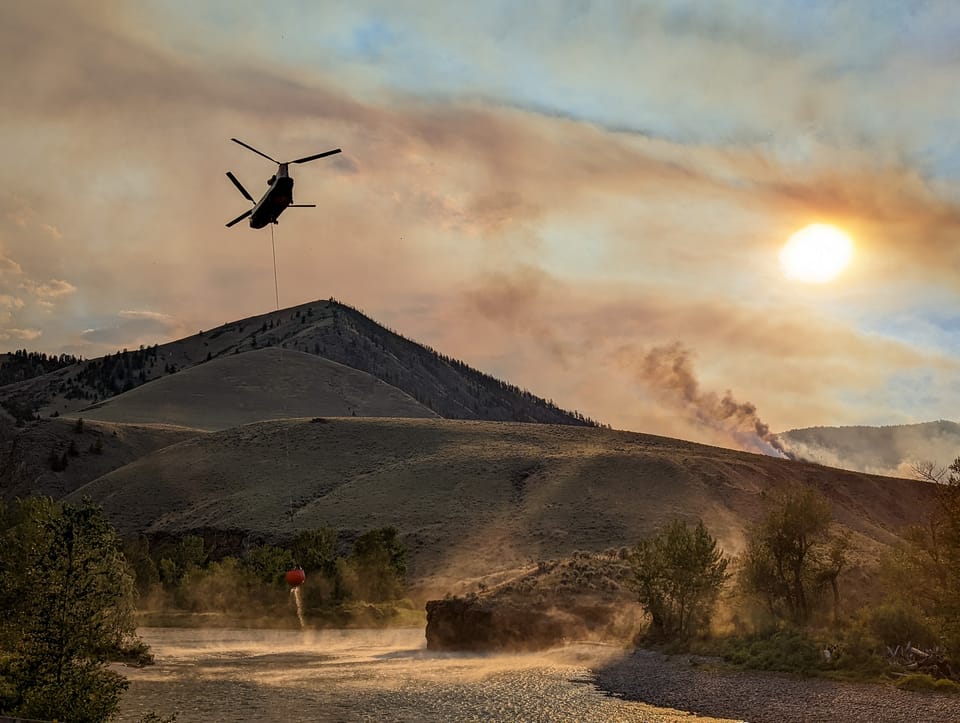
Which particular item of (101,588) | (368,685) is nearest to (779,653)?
(368,685)

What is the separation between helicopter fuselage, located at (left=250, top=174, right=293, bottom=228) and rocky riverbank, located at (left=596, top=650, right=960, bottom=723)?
3094 cm

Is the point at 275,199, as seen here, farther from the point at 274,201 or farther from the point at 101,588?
the point at 101,588

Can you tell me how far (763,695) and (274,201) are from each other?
112 feet

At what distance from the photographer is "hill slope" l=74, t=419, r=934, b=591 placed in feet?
415

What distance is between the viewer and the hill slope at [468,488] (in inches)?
4980

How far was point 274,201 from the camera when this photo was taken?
156ft

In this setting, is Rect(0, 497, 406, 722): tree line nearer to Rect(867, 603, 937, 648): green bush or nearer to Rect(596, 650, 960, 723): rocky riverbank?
Rect(596, 650, 960, 723): rocky riverbank

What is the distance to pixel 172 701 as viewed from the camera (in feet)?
152

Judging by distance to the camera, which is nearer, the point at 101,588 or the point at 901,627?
the point at 101,588

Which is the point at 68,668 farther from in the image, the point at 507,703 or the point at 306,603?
the point at 306,603

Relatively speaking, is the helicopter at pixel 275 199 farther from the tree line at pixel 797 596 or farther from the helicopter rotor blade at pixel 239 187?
the tree line at pixel 797 596

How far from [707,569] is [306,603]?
53.4m

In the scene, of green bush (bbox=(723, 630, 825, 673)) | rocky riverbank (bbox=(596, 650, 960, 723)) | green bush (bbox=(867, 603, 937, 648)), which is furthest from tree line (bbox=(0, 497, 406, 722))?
green bush (bbox=(867, 603, 937, 648))

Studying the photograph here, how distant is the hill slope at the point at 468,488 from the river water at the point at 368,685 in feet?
145
